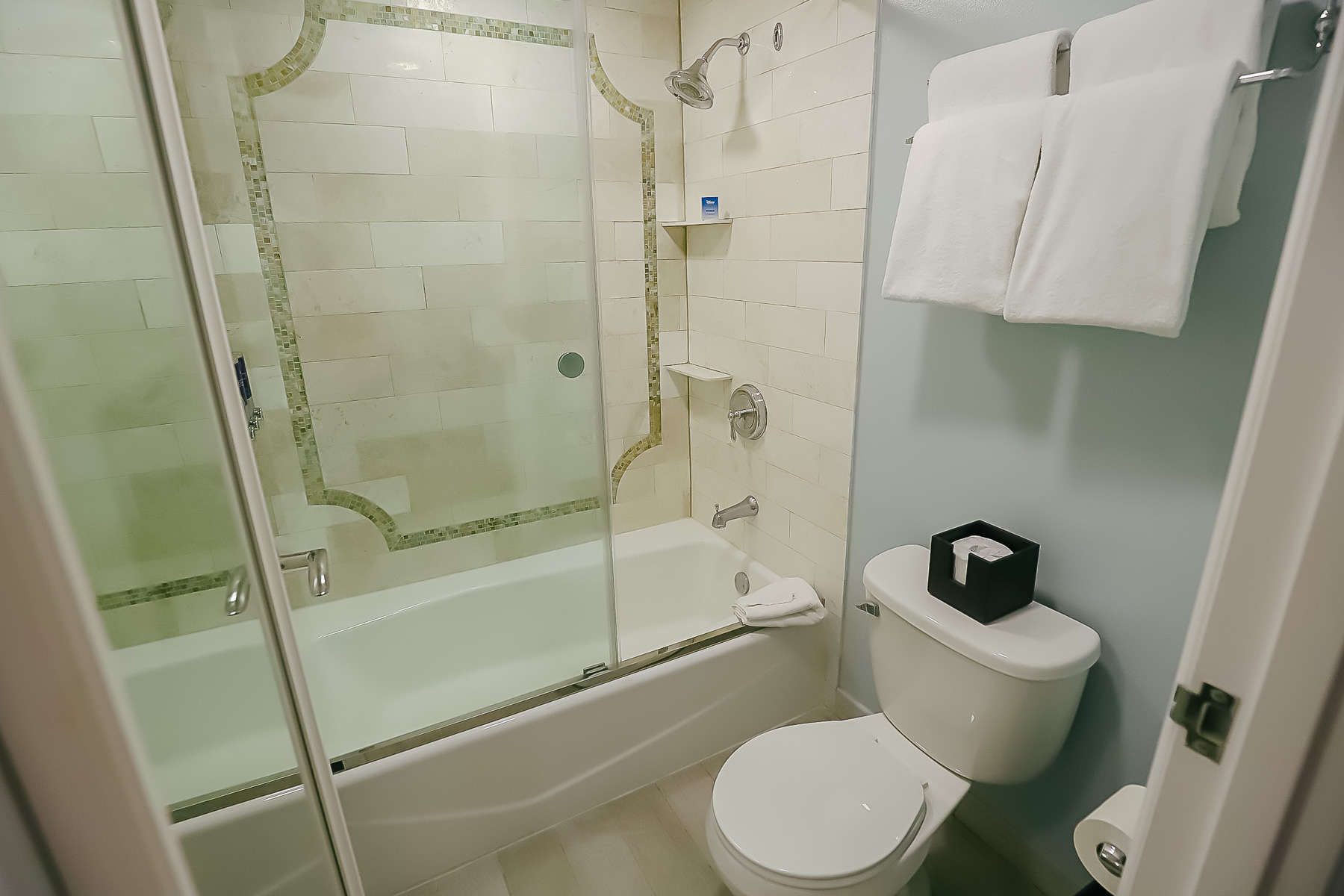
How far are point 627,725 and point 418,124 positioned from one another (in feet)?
6.05

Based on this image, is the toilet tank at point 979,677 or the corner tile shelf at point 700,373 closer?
the toilet tank at point 979,677

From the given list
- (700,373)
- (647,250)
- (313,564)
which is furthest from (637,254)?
(313,564)

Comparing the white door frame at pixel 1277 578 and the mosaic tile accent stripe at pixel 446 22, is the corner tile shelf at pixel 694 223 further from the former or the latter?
the white door frame at pixel 1277 578

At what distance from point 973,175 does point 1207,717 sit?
97 centimetres

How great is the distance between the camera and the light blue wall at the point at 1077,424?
39.8 inches

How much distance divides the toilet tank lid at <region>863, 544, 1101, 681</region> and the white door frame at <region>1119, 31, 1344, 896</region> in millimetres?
593

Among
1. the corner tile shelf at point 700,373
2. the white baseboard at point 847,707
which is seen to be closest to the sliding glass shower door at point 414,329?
the corner tile shelf at point 700,373

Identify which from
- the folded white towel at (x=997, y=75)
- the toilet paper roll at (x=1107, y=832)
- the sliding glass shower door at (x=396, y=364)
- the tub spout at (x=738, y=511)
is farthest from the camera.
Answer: the tub spout at (x=738, y=511)

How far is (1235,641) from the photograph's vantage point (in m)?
0.54

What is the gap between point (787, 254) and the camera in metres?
1.89

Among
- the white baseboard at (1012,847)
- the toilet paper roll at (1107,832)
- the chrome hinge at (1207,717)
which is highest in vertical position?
the chrome hinge at (1207,717)

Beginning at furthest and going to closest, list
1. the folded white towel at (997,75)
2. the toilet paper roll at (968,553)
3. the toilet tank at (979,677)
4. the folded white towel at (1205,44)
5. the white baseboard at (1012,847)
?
the white baseboard at (1012,847)
the toilet paper roll at (968,553)
the toilet tank at (979,677)
the folded white towel at (997,75)
the folded white towel at (1205,44)

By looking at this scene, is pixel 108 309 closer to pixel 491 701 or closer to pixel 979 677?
pixel 491 701

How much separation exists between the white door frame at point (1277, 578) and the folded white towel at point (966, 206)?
2.38ft
